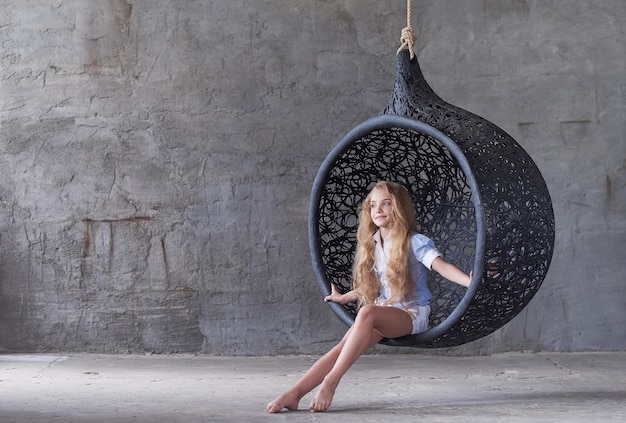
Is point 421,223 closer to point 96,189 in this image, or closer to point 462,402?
point 462,402

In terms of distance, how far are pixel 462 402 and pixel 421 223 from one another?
0.92m

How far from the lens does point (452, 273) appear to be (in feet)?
10.1

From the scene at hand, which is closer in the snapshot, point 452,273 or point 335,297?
point 452,273

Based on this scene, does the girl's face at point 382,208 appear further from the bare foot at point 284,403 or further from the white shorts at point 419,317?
the bare foot at point 284,403

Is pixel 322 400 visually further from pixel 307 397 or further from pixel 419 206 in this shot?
pixel 419 206

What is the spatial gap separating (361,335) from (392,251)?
1.38 feet

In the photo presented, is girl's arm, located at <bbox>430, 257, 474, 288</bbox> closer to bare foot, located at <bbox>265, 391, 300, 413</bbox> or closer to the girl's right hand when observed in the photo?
the girl's right hand

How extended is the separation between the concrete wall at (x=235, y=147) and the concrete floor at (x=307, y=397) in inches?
9.2

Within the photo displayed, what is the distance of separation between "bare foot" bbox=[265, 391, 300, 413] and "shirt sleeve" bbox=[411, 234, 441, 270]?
2.36ft

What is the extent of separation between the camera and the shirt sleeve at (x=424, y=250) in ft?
10.4

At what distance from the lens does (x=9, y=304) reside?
4480 mm

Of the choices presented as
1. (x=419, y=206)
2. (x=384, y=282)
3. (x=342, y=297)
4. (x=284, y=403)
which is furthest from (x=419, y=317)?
(x=419, y=206)

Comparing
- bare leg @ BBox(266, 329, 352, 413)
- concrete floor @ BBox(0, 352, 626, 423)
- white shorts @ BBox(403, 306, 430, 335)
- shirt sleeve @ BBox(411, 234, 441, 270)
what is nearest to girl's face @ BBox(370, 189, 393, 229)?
shirt sleeve @ BBox(411, 234, 441, 270)

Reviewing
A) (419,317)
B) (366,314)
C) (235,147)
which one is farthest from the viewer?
(235,147)
